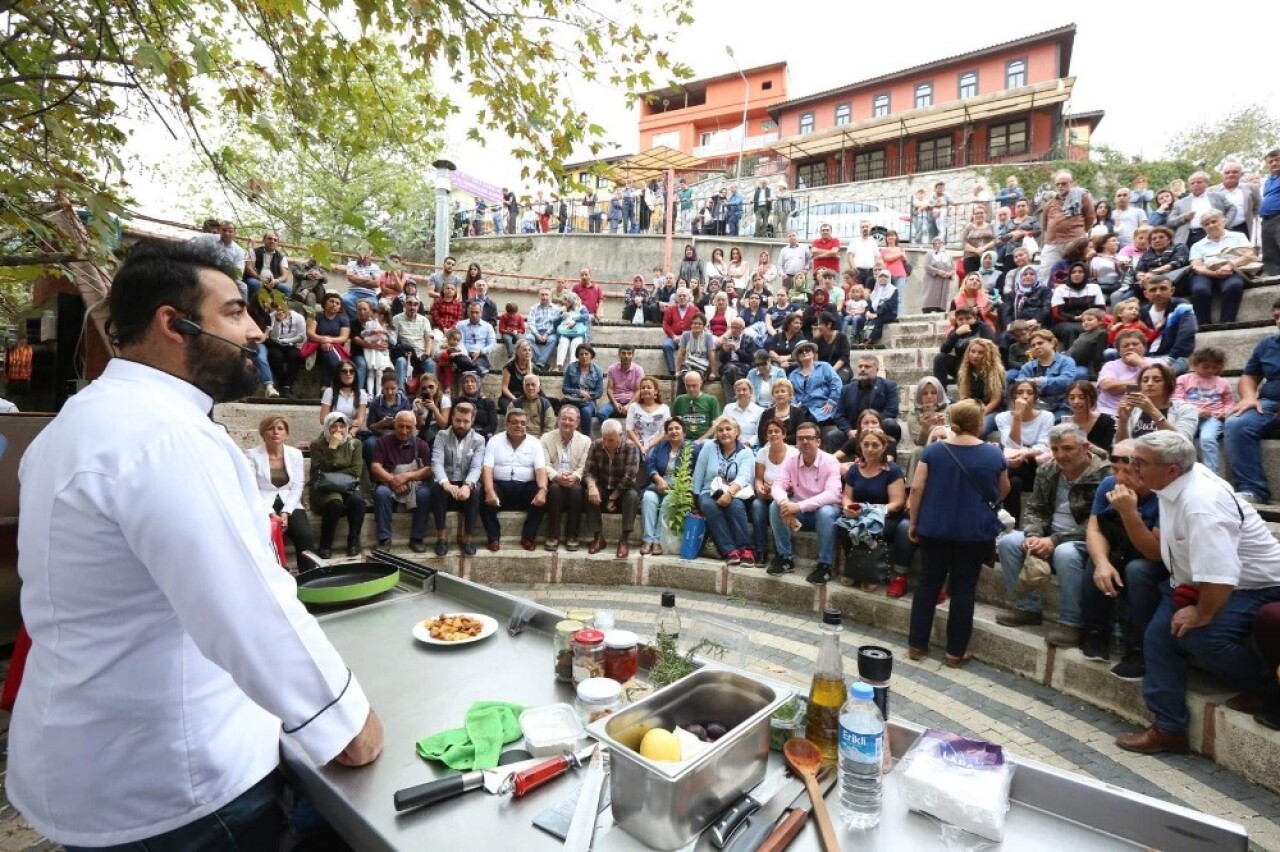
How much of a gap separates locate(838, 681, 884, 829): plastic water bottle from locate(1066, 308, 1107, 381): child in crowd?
6.56 m

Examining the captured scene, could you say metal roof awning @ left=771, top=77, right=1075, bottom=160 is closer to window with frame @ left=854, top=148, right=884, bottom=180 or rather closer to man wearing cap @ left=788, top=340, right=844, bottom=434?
window with frame @ left=854, top=148, right=884, bottom=180

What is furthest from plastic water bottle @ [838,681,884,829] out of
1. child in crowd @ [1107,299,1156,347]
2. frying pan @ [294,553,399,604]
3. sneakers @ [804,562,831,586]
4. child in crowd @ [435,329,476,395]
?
child in crowd @ [435,329,476,395]

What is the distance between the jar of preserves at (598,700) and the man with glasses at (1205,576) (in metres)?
3.03

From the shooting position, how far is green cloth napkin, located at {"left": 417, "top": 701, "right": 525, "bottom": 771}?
1534mm

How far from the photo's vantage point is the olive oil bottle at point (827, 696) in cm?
157

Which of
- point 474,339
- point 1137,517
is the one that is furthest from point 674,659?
point 474,339

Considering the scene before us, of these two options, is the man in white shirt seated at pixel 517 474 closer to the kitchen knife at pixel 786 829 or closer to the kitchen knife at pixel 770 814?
the kitchen knife at pixel 770 814

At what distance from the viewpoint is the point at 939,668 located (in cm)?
445

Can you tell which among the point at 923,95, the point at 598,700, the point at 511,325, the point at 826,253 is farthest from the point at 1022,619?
the point at 923,95

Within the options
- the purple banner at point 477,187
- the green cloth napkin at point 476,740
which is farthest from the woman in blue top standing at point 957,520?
the purple banner at point 477,187

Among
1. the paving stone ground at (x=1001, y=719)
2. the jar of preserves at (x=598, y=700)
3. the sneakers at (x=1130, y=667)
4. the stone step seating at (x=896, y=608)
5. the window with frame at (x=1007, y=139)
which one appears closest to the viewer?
the jar of preserves at (x=598, y=700)

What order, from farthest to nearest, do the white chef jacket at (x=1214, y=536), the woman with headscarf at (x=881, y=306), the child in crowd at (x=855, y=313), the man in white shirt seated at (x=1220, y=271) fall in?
1. the child in crowd at (x=855, y=313)
2. the woman with headscarf at (x=881, y=306)
3. the man in white shirt seated at (x=1220, y=271)
4. the white chef jacket at (x=1214, y=536)

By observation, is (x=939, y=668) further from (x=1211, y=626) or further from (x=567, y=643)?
(x=567, y=643)

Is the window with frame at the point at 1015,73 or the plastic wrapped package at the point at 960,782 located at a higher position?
the window with frame at the point at 1015,73
